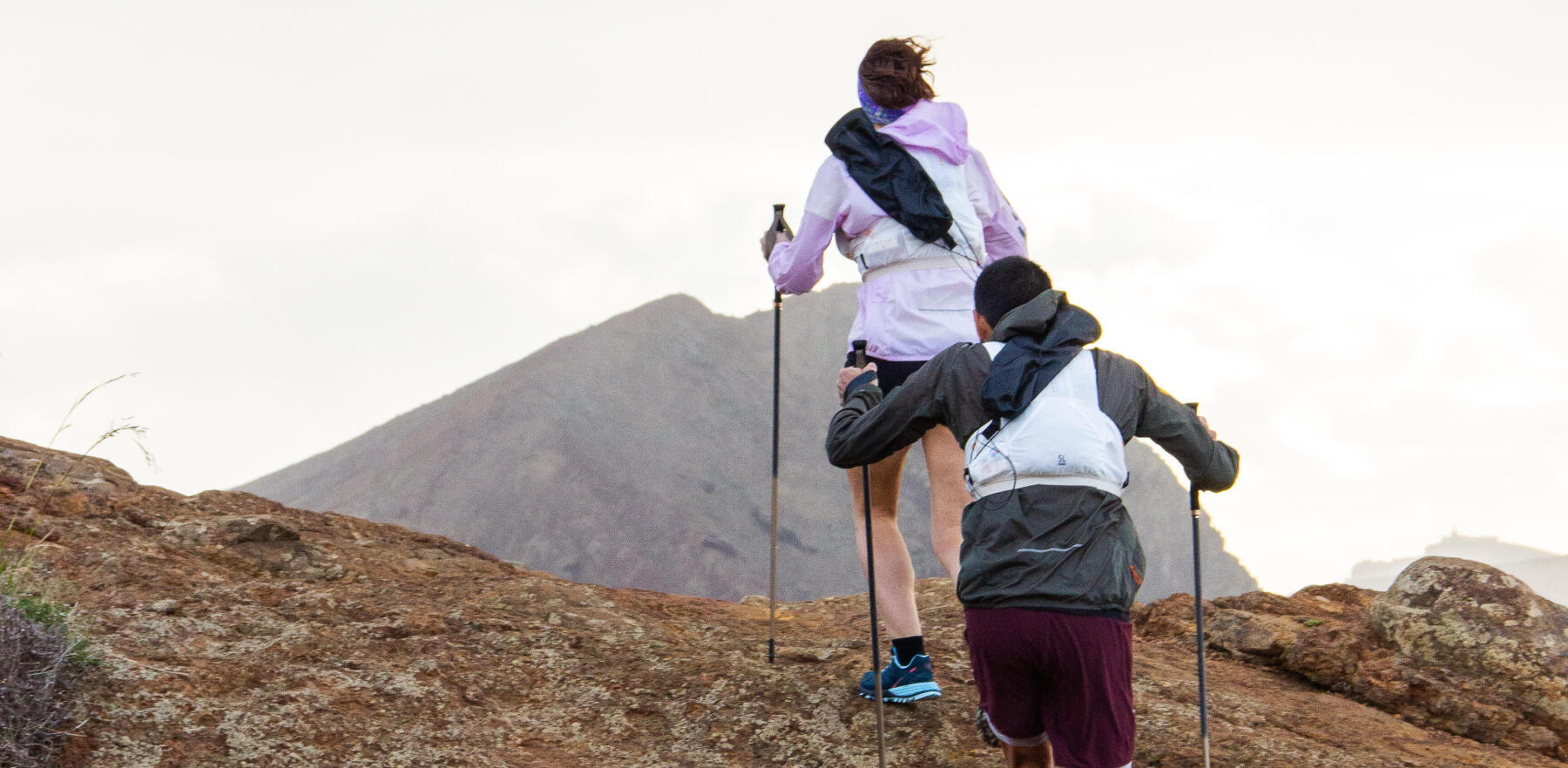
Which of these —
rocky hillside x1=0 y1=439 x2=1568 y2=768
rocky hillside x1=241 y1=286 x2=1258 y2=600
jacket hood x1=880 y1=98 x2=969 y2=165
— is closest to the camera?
jacket hood x1=880 y1=98 x2=969 y2=165

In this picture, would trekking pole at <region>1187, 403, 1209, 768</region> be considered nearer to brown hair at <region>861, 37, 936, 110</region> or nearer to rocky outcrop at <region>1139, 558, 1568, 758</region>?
brown hair at <region>861, 37, 936, 110</region>

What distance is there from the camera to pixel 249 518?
698 centimetres

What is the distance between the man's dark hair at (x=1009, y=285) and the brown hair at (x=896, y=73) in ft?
4.58

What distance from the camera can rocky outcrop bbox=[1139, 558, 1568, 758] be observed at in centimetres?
621

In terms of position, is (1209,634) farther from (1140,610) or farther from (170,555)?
(170,555)

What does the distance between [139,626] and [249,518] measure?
179 cm

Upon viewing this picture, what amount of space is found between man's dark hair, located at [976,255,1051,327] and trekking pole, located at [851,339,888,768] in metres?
0.91

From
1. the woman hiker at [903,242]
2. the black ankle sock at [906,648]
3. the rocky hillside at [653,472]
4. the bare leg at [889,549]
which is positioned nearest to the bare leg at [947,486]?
the woman hiker at [903,242]

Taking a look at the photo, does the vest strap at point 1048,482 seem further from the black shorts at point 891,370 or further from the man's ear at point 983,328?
the black shorts at point 891,370

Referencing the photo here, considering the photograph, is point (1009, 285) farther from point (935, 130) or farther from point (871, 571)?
point (871, 571)

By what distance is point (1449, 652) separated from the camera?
6477 millimetres

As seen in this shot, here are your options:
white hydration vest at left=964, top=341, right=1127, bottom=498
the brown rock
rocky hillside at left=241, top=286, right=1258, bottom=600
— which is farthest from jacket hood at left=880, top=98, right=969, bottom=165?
rocky hillside at left=241, top=286, right=1258, bottom=600

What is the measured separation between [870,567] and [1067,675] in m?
1.69

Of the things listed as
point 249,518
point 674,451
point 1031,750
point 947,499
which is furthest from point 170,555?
point 674,451
